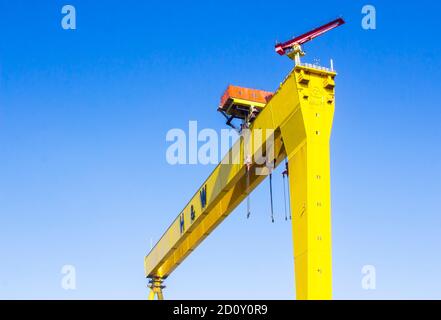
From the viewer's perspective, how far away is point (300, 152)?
55.9 feet

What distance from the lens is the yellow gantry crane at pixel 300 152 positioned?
15805 mm

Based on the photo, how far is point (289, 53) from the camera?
61.7 ft

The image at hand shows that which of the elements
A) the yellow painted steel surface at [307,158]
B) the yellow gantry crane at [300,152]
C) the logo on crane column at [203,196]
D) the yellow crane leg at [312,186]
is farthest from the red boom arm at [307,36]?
the logo on crane column at [203,196]

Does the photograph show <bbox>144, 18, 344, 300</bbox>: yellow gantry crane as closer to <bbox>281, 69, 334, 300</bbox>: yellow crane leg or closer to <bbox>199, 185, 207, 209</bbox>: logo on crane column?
<bbox>281, 69, 334, 300</bbox>: yellow crane leg

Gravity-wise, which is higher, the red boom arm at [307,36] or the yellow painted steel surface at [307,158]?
the red boom arm at [307,36]

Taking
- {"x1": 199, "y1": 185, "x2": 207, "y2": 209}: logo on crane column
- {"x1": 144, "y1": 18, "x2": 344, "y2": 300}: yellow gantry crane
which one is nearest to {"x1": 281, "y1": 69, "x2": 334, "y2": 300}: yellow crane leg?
{"x1": 144, "y1": 18, "x2": 344, "y2": 300}: yellow gantry crane

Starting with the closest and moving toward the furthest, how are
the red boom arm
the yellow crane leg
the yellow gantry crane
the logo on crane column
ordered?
the yellow crane leg → the yellow gantry crane → the red boom arm → the logo on crane column

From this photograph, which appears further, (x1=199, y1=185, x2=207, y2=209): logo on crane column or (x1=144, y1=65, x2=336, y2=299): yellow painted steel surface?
(x1=199, y1=185, x2=207, y2=209): logo on crane column

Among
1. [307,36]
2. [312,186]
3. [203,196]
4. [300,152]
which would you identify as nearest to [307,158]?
[300,152]

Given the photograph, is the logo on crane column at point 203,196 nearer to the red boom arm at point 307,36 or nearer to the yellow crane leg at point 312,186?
the yellow crane leg at point 312,186

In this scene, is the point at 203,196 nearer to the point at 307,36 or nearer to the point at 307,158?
the point at 307,36

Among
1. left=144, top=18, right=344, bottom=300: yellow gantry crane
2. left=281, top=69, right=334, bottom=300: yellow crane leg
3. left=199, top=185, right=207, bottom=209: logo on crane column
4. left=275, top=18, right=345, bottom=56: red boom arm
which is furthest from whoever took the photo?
left=199, top=185, right=207, bottom=209: logo on crane column

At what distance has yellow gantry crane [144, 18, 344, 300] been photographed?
51.9 feet
